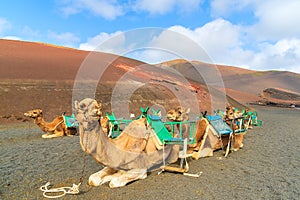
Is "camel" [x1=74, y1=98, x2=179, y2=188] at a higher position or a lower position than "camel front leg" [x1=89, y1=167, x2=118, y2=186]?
higher

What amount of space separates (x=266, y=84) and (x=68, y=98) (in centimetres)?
10210

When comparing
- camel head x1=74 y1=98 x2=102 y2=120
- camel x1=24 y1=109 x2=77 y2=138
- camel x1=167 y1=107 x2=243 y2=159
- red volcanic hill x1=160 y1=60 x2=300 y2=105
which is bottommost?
camel x1=24 y1=109 x2=77 y2=138

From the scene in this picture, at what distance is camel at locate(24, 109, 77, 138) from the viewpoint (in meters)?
11.8

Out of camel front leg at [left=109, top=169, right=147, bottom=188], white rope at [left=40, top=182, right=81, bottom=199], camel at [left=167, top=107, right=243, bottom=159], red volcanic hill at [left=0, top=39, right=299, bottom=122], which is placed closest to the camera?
white rope at [left=40, top=182, right=81, bottom=199]

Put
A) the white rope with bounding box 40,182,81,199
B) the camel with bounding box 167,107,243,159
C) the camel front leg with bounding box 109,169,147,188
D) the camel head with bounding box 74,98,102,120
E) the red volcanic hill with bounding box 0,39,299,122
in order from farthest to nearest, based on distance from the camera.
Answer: the red volcanic hill with bounding box 0,39,299,122 < the camel with bounding box 167,107,243,159 < the camel front leg with bounding box 109,169,147,188 < the white rope with bounding box 40,182,81,199 < the camel head with bounding box 74,98,102,120

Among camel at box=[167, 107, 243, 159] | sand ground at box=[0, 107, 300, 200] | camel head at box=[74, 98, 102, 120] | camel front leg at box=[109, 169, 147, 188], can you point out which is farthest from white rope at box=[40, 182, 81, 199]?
camel at box=[167, 107, 243, 159]

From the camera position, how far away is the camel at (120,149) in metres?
4.20

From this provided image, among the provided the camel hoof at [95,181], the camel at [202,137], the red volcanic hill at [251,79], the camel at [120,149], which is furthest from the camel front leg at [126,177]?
the red volcanic hill at [251,79]

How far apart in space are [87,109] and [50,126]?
9.02m

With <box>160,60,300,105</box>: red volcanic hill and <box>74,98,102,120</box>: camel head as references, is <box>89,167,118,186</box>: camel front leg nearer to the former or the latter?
<box>74,98,102,120</box>: camel head

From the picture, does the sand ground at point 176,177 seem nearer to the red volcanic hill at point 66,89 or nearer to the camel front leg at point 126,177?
the camel front leg at point 126,177

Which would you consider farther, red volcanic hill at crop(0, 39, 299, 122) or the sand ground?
red volcanic hill at crop(0, 39, 299, 122)

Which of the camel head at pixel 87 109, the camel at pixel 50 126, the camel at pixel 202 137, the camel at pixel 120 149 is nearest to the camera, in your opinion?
the camel head at pixel 87 109

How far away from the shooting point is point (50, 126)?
1216 centimetres
